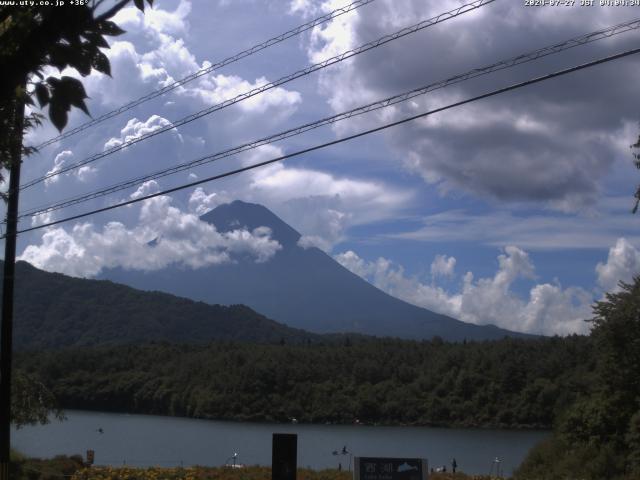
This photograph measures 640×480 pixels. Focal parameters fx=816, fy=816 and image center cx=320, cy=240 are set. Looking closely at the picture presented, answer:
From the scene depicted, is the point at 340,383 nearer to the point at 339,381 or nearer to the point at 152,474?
the point at 339,381

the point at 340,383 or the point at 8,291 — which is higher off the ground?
the point at 8,291

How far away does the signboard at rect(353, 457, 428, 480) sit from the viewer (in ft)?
33.6

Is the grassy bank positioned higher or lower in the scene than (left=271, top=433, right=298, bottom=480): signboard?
lower

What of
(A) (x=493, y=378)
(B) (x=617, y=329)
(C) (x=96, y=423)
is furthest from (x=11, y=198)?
(A) (x=493, y=378)

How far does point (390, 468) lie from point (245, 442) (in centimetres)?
5694

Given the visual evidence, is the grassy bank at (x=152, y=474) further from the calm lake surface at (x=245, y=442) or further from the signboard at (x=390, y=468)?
the calm lake surface at (x=245, y=442)

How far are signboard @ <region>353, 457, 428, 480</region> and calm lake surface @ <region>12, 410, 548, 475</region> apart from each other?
1283 inches

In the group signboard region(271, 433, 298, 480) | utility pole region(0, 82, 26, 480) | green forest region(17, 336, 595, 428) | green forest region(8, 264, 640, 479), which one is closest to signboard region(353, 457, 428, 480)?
signboard region(271, 433, 298, 480)

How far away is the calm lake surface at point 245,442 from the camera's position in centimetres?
5003

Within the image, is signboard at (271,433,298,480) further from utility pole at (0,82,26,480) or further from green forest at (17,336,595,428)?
green forest at (17,336,595,428)

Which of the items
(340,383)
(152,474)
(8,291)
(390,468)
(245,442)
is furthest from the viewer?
(340,383)

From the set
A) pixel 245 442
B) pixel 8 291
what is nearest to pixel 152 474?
pixel 8 291

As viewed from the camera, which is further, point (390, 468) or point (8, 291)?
point (8, 291)

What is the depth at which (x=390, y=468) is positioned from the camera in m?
10.3
